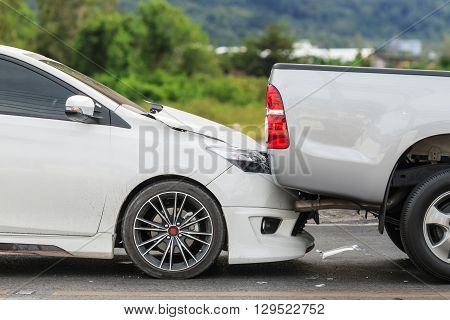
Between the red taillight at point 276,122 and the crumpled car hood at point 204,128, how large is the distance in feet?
1.50

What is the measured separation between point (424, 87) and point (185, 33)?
266 feet

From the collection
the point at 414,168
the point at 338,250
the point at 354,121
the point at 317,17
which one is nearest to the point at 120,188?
the point at 354,121

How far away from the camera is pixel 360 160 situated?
6.35m

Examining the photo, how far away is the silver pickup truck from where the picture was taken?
6.30 m

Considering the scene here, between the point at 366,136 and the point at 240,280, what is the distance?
1.47 metres

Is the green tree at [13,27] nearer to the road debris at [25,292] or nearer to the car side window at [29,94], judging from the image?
the car side window at [29,94]

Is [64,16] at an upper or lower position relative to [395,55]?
upper

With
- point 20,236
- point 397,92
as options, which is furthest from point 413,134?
point 20,236

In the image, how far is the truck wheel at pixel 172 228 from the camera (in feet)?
21.3

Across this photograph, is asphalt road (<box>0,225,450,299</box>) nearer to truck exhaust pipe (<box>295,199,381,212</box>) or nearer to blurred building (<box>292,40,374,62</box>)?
truck exhaust pipe (<box>295,199,381,212</box>)

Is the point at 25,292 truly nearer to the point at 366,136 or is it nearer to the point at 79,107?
the point at 79,107

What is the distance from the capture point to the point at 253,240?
6.54 m
